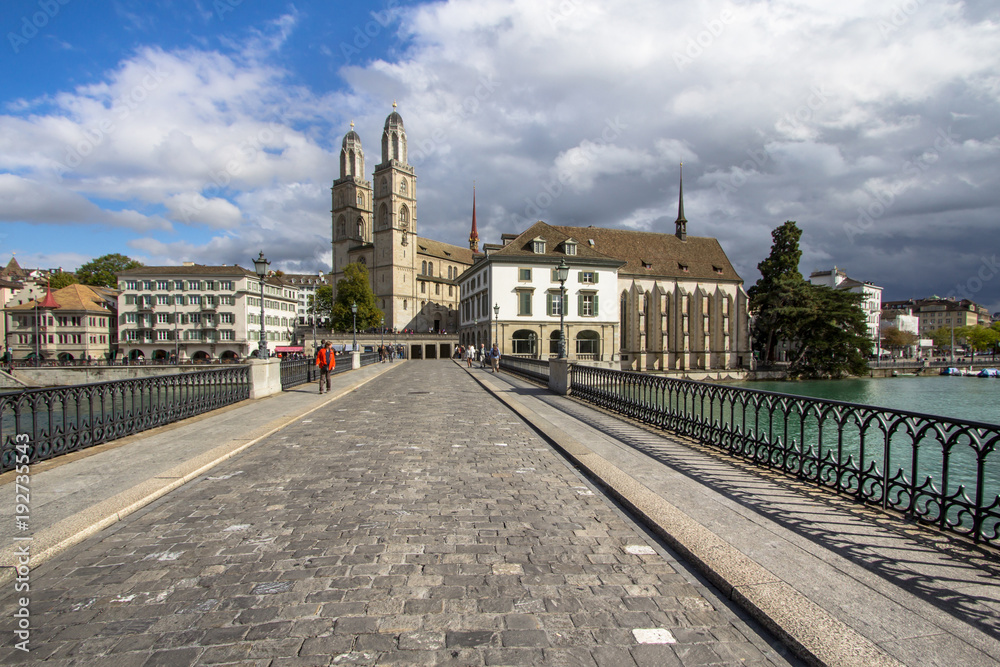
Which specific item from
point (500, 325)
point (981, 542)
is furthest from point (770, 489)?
point (500, 325)

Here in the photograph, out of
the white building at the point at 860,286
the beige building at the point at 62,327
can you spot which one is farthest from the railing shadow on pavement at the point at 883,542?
the white building at the point at 860,286

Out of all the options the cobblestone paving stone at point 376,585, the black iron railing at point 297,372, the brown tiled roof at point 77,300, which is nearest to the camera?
the cobblestone paving stone at point 376,585

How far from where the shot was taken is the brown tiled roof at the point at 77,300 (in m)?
65.0

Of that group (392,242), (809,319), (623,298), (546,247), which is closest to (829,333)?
(809,319)

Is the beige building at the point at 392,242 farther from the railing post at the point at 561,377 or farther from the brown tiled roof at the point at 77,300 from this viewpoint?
the railing post at the point at 561,377

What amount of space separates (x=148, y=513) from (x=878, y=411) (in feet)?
24.1

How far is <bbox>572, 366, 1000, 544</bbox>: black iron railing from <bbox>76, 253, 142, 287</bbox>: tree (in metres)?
92.1

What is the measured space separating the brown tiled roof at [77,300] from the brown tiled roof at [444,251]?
47.1 m

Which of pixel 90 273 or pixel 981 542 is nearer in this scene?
pixel 981 542

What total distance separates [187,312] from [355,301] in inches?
943

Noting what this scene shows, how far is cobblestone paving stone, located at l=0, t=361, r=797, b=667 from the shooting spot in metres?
2.67

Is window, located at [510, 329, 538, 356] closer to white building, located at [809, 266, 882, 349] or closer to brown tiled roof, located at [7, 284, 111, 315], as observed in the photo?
brown tiled roof, located at [7, 284, 111, 315]

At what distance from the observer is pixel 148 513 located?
4879mm

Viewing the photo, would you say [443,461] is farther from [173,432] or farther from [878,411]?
[173,432]
